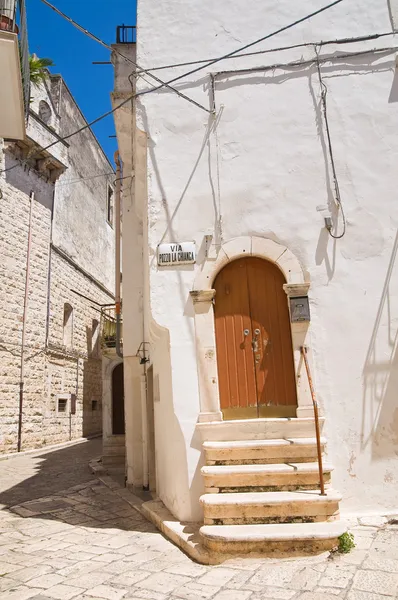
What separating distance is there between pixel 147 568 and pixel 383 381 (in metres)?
3.23

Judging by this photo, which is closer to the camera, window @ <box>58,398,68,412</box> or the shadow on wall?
the shadow on wall

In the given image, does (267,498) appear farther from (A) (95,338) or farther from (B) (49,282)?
(A) (95,338)

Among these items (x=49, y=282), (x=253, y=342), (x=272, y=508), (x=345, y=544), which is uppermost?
(x=49, y=282)

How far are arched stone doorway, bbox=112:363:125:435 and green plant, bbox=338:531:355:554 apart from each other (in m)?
8.36

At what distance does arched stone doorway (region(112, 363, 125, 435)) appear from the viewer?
11.6 meters

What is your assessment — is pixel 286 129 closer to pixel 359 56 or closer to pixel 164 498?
Result: pixel 359 56

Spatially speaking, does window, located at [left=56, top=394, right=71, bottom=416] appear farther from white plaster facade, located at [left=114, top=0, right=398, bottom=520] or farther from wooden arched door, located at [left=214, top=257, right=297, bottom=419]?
wooden arched door, located at [left=214, top=257, right=297, bottom=419]

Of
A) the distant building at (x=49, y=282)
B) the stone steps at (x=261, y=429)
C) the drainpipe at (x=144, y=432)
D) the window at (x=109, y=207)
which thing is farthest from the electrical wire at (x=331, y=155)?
the window at (x=109, y=207)

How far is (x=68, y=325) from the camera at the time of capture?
17094 mm

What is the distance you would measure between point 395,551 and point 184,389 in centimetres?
260

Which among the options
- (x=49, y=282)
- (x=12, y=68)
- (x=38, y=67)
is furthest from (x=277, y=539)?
A: (x=38, y=67)

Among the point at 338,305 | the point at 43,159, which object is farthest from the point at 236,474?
the point at 43,159

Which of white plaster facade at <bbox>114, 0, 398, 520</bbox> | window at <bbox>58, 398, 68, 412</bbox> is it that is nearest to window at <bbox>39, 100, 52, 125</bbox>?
window at <bbox>58, 398, 68, 412</bbox>

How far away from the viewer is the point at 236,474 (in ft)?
15.0
